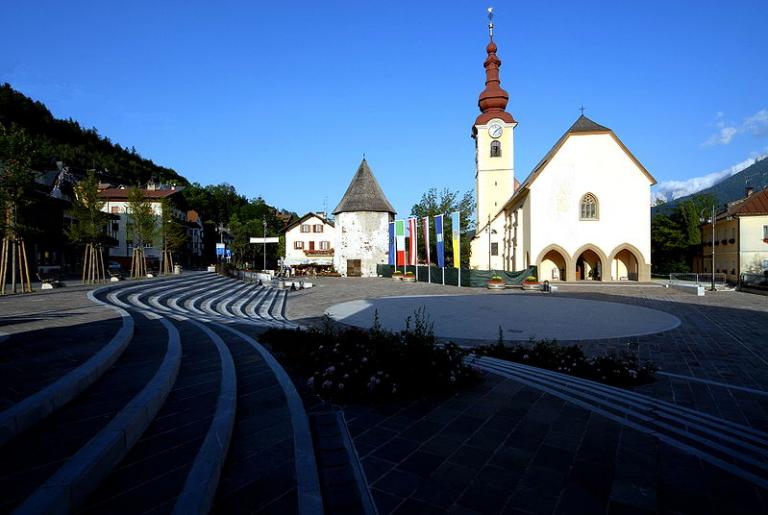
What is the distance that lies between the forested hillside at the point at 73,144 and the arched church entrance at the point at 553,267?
260ft

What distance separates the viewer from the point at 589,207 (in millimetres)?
34688

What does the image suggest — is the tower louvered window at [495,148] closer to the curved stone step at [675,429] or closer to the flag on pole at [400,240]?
the flag on pole at [400,240]

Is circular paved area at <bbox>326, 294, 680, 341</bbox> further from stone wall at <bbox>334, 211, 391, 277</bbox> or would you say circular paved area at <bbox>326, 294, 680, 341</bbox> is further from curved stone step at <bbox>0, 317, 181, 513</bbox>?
stone wall at <bbox>334, 211, 391, 277</bbox>

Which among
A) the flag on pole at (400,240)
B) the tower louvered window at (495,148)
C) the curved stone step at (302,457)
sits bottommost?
the curved stone step at (302,457)

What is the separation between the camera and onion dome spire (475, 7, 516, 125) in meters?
45.9

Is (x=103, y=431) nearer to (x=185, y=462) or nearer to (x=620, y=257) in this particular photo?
(x=185, y=462)

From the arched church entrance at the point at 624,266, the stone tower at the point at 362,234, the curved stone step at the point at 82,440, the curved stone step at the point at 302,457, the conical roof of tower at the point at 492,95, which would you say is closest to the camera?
the curved stone step at the point at 82,440

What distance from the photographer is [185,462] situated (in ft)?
9.49

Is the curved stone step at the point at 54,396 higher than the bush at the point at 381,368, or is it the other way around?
the curved stone step at the point at 54,396

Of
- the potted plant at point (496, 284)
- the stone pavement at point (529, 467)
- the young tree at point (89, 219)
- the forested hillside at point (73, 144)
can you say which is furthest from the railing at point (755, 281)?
the forested hillside at point (73, 144)

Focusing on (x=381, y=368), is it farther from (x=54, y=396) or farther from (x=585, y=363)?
(x=585, y=363)

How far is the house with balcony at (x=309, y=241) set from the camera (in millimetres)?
58000

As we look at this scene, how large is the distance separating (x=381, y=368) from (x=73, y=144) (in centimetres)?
12322

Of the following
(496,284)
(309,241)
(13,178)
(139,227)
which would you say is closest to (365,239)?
(309,241)
